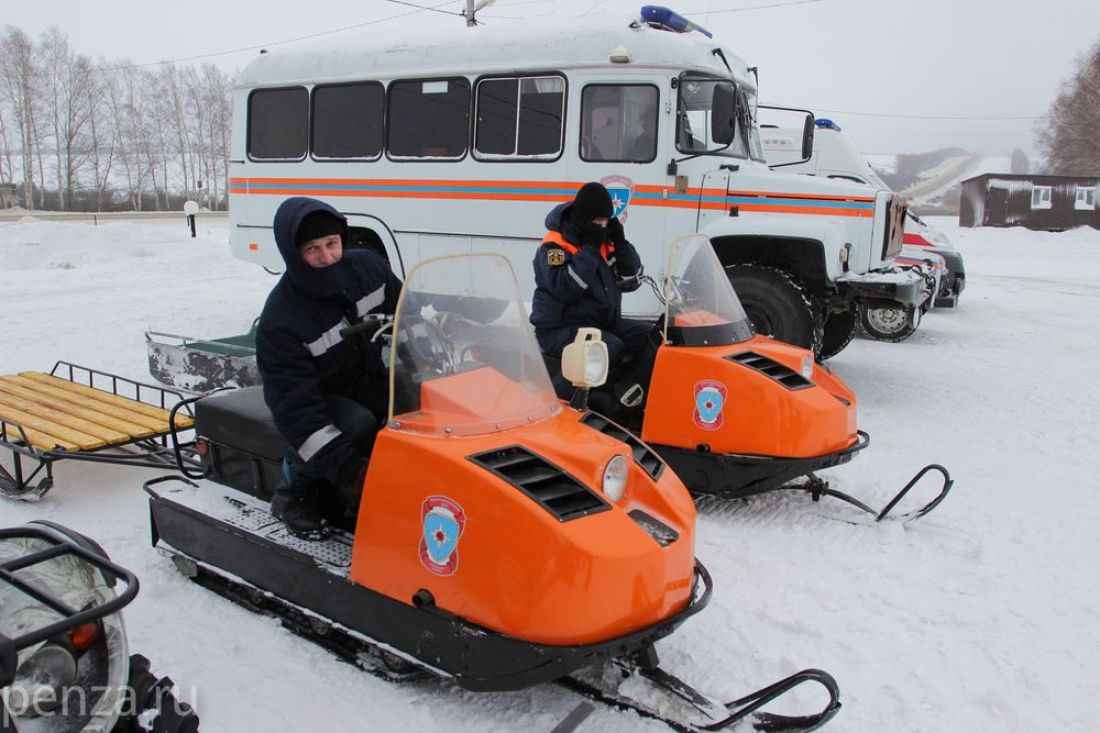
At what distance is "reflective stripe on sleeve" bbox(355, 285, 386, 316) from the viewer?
10.5 ft

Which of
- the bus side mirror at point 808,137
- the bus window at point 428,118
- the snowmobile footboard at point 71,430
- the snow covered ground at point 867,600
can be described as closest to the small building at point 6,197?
the snow covered ground at point 867,600

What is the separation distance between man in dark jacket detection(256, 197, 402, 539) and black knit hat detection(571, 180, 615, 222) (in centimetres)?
160

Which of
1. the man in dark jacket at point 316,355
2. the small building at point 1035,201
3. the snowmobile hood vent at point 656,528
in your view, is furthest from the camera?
the small building at point 1035,201

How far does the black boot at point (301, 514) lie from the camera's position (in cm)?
320

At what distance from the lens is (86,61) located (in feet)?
142

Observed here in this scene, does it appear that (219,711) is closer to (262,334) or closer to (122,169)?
(262,334)

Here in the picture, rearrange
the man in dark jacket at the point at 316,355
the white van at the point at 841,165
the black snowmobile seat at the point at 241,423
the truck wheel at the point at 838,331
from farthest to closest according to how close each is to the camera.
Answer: the white van at the point at 841,165 → the truck wheel at the point at 838,331 → the black snowmobile seat at the point at 241,423 → the man in dark jacket at the point at 316,355

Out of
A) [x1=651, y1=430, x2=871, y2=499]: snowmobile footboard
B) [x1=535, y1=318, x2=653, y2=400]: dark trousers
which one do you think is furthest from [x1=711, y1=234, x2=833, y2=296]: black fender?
[x1=651, y1=430, x2=871, y2=499]: snowmobile footboard

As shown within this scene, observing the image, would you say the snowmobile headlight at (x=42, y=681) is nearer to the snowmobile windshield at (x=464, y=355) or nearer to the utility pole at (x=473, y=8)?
the snowmobile windshield at (x=464, y=355)

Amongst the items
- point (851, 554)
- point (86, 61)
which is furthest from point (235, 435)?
point (86, 61)

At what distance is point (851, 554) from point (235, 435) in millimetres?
3036

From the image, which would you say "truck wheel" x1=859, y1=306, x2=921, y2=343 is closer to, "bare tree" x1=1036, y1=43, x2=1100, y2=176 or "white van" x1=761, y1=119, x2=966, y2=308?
"white van" x1=761, y1=119, x2=966, y2=308

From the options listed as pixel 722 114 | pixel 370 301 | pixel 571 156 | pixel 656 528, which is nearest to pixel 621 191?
pixel 571 156

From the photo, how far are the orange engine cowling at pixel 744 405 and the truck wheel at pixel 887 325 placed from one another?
5687 millimetres
